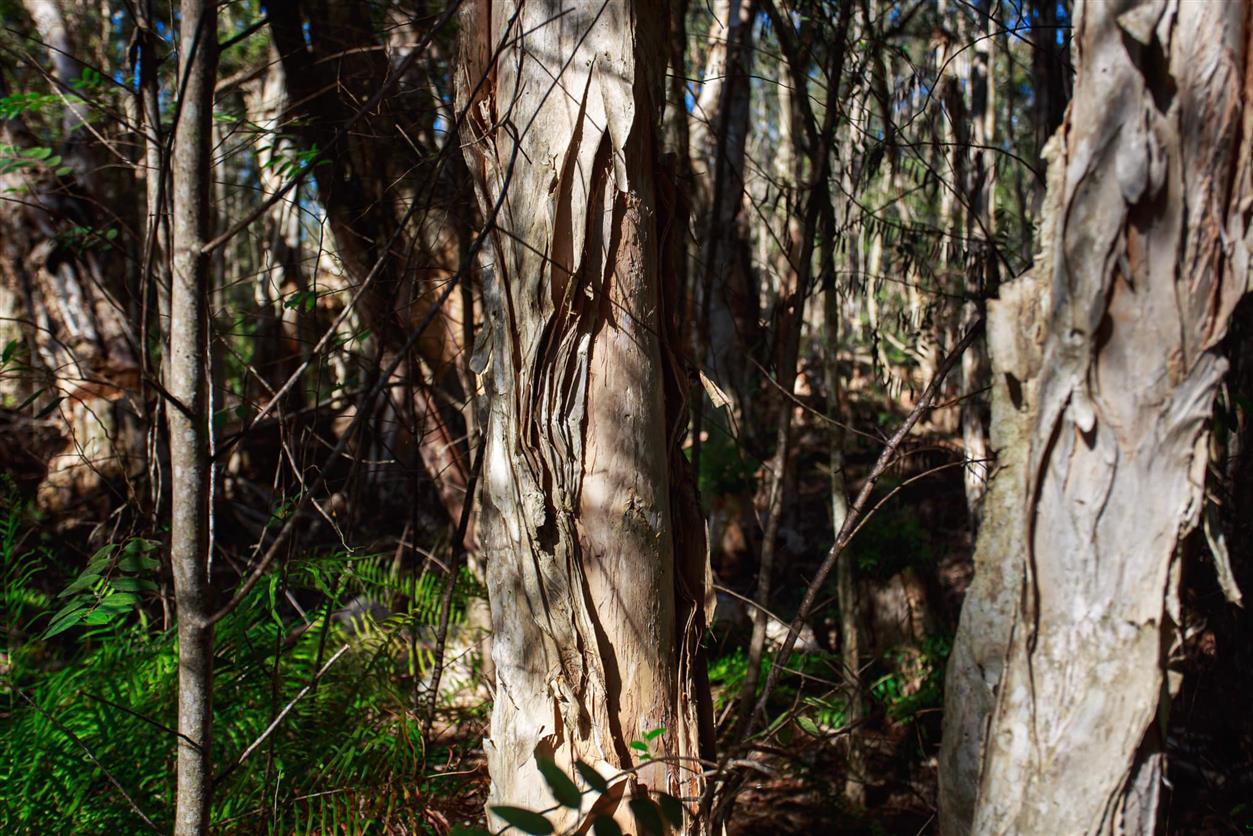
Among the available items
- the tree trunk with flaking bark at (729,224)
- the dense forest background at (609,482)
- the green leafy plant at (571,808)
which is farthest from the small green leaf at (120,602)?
the tree trunk with flaking bark at (729,224)

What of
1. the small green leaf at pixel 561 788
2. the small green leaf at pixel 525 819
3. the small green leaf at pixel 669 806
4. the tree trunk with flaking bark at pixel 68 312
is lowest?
the small green leaf at pixel 669 806

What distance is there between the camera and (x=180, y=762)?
1.61m

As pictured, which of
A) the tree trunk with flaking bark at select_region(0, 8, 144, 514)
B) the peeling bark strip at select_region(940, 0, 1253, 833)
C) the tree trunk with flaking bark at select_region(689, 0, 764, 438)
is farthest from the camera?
the tree trunk with flaking bark at select_region(689, 0, 764, 438)

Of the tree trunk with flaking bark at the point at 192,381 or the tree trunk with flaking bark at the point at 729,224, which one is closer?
the tree trunk with flaking bark at the point at 192,381

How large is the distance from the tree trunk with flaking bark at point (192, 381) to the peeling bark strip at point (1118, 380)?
4.23 feet

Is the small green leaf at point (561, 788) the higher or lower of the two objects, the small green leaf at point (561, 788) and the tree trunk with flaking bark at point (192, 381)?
the lower

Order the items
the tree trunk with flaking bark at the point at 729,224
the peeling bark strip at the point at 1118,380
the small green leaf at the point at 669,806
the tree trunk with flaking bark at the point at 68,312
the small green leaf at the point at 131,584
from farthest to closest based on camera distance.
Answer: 1. the tree trunk with flaking bark at the point at 729,224
2. the tree trunk with flaking bark at the point at 68,312
3. the small green leaf at the point at 131,584
4. the small green leaf at the point at 669,806
5. the peeling bark strip at the point at 1118,380

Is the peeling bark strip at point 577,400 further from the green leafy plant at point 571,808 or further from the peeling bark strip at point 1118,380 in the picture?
the peeling bark strip at point 1118,380

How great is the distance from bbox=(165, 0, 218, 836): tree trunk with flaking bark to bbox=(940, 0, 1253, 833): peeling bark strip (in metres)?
1.29

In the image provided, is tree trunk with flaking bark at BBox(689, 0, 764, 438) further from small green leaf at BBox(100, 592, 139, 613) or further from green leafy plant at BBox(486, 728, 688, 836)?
green leafy plant at BBox(486, 728, 688, 836)

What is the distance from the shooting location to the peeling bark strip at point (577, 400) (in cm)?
179

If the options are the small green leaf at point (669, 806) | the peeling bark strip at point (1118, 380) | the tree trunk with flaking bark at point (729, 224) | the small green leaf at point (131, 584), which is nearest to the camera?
the peeling bark strip at point (1118, 380)

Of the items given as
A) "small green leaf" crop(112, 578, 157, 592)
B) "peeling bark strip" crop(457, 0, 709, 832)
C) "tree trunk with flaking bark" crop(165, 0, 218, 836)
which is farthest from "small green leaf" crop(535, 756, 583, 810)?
"small green leaf" crop(112, 578, 157, 592)

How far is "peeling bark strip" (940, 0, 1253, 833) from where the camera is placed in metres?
1.16
